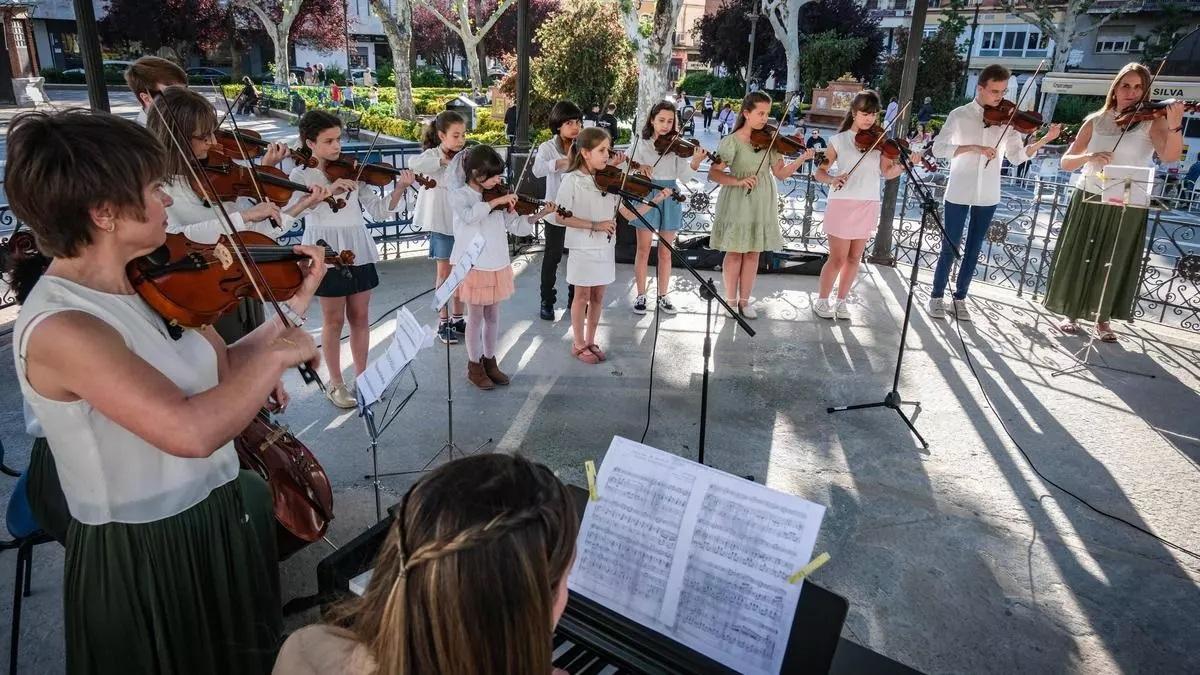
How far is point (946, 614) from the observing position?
2846 millimetres

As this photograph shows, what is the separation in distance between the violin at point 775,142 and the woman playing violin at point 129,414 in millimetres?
4320

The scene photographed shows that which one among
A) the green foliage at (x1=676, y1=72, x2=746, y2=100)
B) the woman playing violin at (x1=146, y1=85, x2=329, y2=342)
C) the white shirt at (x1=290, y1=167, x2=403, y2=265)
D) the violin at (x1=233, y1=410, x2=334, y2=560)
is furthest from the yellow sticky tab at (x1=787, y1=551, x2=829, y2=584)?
the green foliage at (x1=676, y1=72, x2=746, y2=100)

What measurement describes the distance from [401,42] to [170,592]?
19281mm

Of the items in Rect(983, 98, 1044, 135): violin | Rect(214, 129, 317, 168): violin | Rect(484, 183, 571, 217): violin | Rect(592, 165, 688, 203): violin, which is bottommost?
Rect(484, 183, 571, 217): violin

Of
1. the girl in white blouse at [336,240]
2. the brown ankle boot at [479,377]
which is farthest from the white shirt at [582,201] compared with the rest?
the girl in white blouse at [336,240]

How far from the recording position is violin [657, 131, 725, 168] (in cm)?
562

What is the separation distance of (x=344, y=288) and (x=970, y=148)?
4525mm

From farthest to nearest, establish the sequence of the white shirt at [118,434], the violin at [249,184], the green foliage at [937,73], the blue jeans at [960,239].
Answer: the green foliage at [937,73]
the blue jeans at [960,239]
the violin at [249,184]
the white shirt at [118,434]

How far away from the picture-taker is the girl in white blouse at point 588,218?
15.4 feet

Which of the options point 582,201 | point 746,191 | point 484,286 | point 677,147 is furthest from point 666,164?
point 484,286

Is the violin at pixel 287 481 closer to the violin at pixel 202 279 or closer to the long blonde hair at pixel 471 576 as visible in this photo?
the violin at pixel 202 279

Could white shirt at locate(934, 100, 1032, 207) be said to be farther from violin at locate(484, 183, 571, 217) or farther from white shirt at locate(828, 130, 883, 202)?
violin at locate(484, 183, 571, 217)

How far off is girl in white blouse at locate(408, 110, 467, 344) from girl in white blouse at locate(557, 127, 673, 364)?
93cm

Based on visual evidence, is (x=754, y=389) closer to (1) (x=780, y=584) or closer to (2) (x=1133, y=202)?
(2) (x=1133, y=202)
